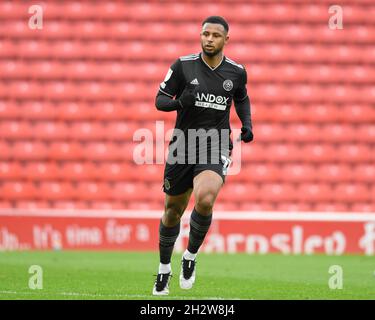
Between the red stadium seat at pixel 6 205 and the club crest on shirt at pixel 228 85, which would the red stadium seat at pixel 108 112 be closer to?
the red stadium seat at pixel 6 205

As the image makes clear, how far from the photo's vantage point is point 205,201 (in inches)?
257

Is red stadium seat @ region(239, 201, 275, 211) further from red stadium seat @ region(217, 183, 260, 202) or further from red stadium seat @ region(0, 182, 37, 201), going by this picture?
red stadium seat @ region(0, 182, 37, 201)

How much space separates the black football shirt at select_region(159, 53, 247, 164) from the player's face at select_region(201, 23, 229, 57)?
0.16 metres

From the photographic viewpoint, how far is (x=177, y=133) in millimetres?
6887

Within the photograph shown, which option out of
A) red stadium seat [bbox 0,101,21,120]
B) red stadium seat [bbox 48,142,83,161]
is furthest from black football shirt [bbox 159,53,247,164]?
red stadium seat [bbox 0,101,21,120]

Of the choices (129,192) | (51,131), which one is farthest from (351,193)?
(51,131)

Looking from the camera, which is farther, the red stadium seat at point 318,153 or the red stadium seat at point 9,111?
the red stadium seat at point 9,111

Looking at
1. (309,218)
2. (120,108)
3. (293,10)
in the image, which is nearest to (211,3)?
(293,10)

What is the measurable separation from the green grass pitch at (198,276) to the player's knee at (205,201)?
639 millimetres

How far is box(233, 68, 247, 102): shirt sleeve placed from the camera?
7020 mm

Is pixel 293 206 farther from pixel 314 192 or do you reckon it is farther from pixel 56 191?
pixel 56 191

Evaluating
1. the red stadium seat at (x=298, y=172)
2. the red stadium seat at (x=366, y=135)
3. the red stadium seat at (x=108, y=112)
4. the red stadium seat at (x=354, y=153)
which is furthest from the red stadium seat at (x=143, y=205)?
the red stadium seat at (x=366, y=135)

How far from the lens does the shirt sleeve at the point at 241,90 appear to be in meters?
7.02

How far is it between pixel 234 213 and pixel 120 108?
114 inches
